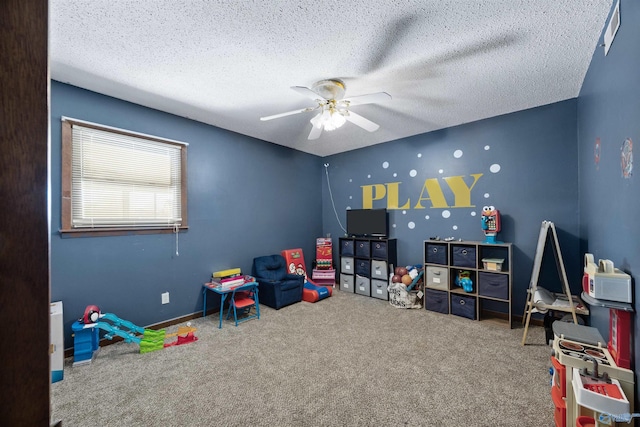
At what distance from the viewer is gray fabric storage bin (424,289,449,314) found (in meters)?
3.39

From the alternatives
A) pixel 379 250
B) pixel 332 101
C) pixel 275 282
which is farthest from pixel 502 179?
pixel 275 282

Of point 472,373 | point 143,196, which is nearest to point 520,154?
point 472,373

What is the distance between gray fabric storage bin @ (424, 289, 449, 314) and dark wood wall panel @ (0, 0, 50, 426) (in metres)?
3.66

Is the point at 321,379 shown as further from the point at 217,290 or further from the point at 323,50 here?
the point at 323,50

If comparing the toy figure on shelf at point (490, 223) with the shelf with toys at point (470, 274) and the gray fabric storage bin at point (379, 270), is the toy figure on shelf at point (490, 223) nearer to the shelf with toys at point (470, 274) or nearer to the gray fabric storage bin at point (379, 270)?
the shelf with toys at point (470, 274)

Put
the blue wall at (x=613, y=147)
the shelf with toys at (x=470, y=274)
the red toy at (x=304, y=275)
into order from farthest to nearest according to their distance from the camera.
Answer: the red toy at (x=304, y=275) → the shelf with toys at (x=470, y=274) → the blue wall at (x=613, y=147)

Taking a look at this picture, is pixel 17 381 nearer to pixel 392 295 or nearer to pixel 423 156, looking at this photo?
pixel 392 295

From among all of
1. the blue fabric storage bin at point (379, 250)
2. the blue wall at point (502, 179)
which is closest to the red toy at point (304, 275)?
the blue fabric storage bin at point (379, 250)

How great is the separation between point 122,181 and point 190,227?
86 centimetres

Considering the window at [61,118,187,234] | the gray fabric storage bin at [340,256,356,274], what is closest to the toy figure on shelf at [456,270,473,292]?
the gray fabric storage bin at [340,256,356,274]

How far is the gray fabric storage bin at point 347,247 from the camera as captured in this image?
448 cm

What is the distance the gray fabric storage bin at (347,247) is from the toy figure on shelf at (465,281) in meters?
1.63

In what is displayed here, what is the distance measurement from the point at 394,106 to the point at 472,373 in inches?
105

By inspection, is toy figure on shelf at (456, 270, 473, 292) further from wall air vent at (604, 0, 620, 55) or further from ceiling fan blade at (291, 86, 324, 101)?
ceiling fan blade at (291, 86, 324, 101)
